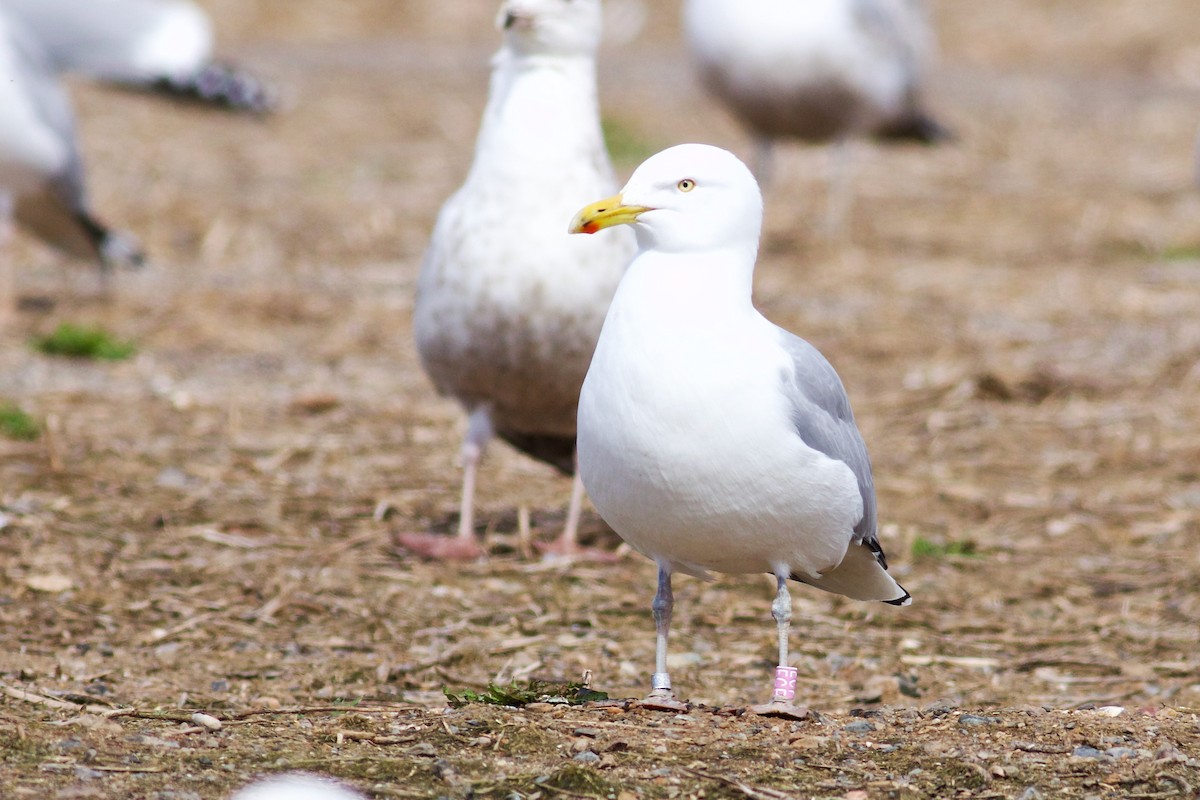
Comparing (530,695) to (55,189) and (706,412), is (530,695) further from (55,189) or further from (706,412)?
(55,189)

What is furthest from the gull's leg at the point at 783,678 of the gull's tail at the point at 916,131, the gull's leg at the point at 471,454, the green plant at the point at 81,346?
the gull's tail at the point at 916,131

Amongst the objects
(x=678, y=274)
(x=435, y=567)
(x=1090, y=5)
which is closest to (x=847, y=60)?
(x=435, y=567)

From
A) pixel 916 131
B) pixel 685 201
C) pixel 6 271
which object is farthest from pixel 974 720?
pixel 916 131

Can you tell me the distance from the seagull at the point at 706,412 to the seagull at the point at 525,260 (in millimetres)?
1387

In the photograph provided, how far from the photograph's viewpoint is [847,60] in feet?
33.7

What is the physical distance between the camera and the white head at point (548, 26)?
5152 mm

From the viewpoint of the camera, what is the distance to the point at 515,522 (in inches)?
225

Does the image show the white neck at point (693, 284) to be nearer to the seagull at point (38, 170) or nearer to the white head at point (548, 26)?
the white head at point (548, 26)

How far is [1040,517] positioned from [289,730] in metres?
3.27

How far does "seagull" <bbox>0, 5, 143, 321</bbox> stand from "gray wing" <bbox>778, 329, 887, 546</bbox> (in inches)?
216

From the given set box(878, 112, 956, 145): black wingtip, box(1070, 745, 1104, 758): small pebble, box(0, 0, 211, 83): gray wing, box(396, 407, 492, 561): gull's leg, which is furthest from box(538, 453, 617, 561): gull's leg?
box(0, 0, 211, 83): gray wing

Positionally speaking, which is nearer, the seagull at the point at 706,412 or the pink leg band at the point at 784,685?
the seagull at the point at 706,412

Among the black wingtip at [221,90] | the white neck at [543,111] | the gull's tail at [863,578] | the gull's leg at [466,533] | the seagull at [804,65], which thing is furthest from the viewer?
the black wingtip at [221,90]

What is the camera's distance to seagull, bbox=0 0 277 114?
1233 cm
